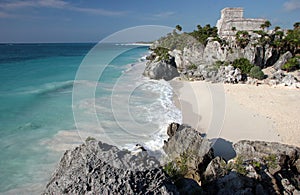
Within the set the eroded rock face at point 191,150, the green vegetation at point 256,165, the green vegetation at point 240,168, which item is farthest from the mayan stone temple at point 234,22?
the green vegetation at point 240,168

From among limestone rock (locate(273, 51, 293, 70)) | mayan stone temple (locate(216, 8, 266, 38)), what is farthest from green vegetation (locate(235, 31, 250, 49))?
mayan stone temple (locate(216, 8, 266, 38))

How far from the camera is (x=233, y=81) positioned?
21.6 meters

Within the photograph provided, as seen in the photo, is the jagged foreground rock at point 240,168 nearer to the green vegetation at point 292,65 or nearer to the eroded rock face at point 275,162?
the eroded rock face at point 275,162

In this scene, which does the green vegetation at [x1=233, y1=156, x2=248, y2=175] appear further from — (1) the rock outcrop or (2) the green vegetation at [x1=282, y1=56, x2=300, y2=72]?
(2) the green vegetation at [x1=282, y1=56, x2=300, y2=72]

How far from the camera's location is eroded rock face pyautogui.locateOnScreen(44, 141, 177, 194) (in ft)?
10.3

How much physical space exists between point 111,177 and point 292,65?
26.8 m

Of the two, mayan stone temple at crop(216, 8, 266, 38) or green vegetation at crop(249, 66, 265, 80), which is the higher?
mayan stone temple at crop(216, 8, 266, 38)

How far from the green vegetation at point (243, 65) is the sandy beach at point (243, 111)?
4.08 m

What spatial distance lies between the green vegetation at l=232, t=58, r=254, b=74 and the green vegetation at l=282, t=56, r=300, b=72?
3.83 meters

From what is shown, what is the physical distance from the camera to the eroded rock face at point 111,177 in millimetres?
3133

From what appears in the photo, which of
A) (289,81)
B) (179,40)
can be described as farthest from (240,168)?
(179,40)

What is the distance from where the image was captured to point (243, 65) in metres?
24.2

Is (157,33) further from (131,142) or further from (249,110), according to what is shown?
(249,110)

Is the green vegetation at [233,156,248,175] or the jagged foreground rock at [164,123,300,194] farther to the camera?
the green vegetation at [233,156,248,175]
